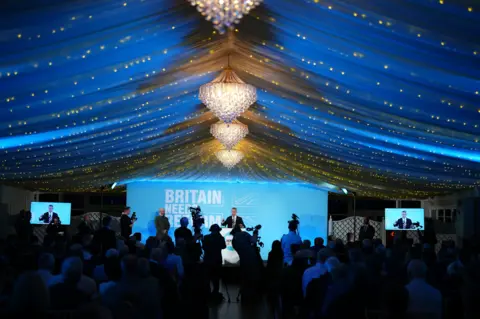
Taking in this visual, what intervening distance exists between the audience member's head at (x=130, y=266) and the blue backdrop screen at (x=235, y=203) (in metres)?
14.7

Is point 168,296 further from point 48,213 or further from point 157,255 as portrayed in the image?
point 48,213

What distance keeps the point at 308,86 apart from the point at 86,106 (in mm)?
3144

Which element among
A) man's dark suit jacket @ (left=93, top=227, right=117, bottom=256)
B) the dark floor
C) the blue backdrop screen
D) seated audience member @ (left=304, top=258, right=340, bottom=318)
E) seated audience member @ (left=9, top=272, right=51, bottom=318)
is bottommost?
the dark floor

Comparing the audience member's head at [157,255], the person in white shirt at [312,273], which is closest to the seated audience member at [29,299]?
the audience member's head at [157,255]

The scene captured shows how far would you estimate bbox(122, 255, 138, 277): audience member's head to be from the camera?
485 centimetres

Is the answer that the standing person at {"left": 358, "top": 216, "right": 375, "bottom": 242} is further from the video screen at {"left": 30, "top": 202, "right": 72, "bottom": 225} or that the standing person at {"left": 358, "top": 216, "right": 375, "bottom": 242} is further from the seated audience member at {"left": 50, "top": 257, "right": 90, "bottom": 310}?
the seated audience member at {"left": 50, "top": 257, "right": 90, "bottom": 310}

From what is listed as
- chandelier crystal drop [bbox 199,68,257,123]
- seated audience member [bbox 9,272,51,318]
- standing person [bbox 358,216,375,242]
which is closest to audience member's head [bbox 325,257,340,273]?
chandelier crystal drop [bbox 199,68,257,123]

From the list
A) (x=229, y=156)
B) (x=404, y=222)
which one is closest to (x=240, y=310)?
(x=229, y=156)

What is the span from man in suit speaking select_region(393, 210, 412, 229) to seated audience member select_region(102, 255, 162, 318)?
15174mm

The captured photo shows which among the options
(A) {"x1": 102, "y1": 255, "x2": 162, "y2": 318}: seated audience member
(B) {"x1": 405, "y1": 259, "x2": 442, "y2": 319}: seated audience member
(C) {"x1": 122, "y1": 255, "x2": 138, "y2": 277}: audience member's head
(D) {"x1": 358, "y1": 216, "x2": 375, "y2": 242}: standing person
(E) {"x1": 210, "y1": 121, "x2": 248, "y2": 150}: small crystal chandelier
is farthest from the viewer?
(D) {"x1": 358, "y1": 216, "x2": 375, "y2": 242}: standing person

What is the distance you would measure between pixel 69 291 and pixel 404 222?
51.2ft

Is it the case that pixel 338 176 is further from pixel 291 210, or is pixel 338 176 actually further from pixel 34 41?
pixel 34 41

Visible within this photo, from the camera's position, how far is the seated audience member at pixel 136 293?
4.62 metres

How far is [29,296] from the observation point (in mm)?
3561
